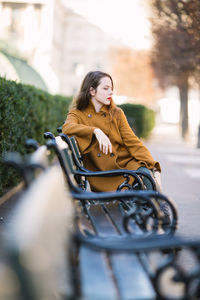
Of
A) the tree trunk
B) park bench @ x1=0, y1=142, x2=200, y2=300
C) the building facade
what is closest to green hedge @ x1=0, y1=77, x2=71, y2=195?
park bench @ x1=0, y1=142, x2=200, y2=300

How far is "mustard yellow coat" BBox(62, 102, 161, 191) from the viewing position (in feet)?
15.7

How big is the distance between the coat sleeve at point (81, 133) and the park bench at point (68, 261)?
1766 millimetres

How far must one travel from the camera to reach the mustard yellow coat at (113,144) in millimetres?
4789

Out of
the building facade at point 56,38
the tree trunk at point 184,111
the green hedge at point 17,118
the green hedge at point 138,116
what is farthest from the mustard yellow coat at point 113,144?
the building facade at point 56,38

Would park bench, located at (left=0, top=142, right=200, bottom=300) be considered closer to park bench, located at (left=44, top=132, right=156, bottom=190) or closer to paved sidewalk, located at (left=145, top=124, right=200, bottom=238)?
park bench, located at (left=44, top=132, right=156, bottom=190)

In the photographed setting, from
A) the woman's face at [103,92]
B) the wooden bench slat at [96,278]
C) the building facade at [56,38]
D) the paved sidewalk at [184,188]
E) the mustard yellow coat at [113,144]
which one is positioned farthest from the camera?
the building facade at [56,38]

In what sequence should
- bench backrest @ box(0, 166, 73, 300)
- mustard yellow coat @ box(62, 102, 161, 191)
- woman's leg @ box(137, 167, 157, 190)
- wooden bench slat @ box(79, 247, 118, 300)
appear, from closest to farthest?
1. bench backrest @ box(0, 166, 73, 300)
2. wooden bench slat @ box(79, 247, 118, 300)
3. woman's leg @ box(137, 167, 157, 190)
4. mustard yellow coat @ box(62, 102, 161, 191)

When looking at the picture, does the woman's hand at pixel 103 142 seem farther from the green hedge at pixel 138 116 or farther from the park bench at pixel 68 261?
the green hedge at pixel 138 116

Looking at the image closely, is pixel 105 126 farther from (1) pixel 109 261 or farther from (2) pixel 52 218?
(2) pixel 52 218

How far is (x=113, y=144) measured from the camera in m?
5.01

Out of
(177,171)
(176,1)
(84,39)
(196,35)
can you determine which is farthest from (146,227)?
(84,39)

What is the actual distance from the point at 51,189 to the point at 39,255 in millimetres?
487

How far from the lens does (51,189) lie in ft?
7.03

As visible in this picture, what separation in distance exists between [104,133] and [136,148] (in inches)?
13.9
